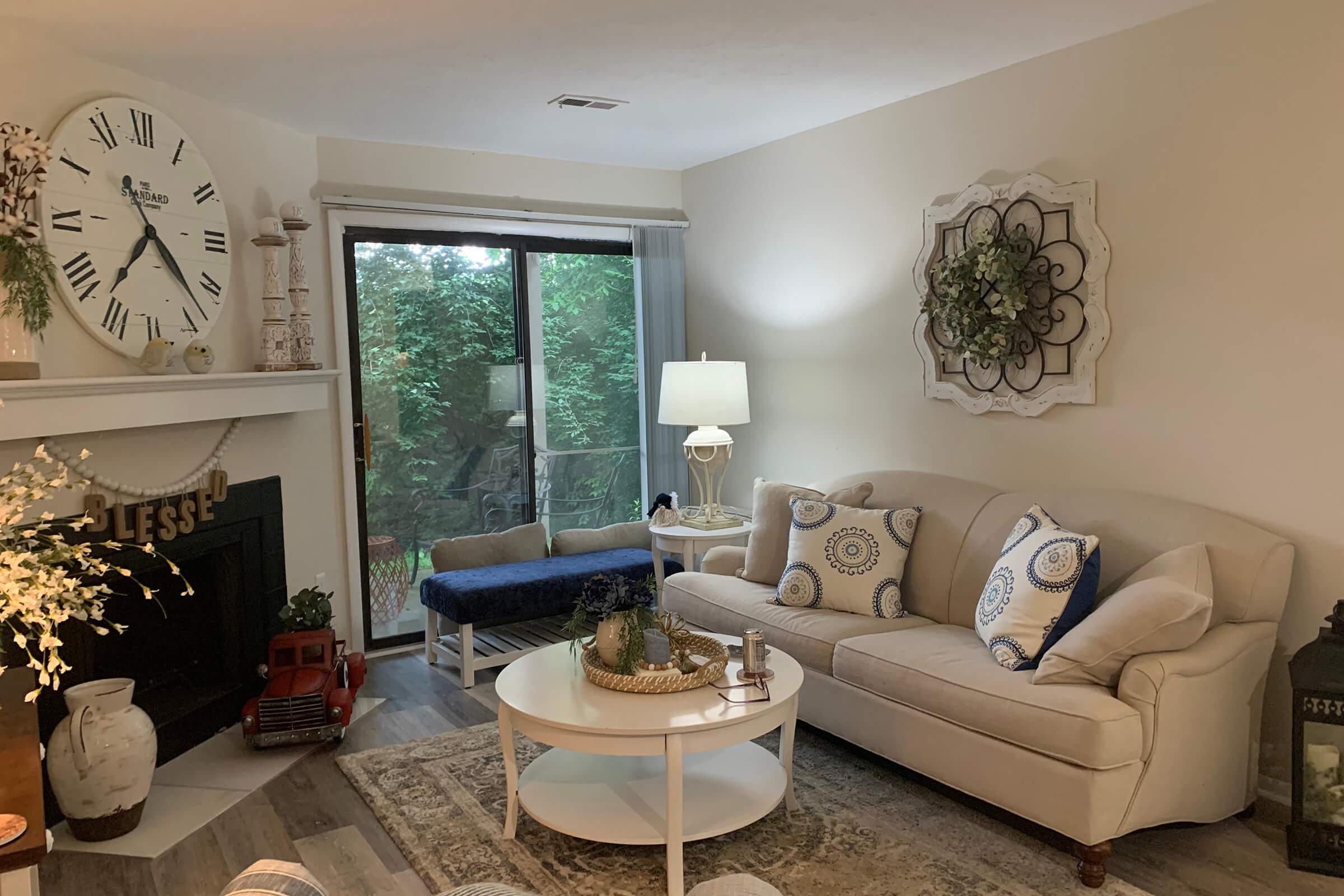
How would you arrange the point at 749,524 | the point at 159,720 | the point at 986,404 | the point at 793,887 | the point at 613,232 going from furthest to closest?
1. the point at 613,232
2. the point at 749,524
3. the point at 986,404
4. the point at 159,720
5. the point at 793,887

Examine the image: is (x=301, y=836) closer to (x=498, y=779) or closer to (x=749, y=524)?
(x=498, y=779)

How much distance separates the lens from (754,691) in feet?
9.20

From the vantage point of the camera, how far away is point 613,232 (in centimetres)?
539

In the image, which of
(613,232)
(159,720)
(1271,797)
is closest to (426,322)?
(613,232)

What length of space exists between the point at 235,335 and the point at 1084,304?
330 cm

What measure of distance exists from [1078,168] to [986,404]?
0.92 meters

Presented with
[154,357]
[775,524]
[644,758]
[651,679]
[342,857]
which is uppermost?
[154,357]

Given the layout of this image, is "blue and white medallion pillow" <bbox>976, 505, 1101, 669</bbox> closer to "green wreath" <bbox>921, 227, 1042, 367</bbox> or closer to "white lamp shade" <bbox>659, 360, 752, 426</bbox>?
"green wreath" <bbox>921, 227, 1042, 367</bbox>

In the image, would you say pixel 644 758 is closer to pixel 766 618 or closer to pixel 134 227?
pixel 766 618

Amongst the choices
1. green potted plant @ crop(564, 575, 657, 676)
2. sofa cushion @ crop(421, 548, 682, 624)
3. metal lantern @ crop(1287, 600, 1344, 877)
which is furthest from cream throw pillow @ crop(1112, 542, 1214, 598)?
sofa cushion @ crop(421, 548, 682, 624)

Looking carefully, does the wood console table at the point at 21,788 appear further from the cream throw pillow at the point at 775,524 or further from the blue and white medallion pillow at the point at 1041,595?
the cream throw pillow at the point at 775,524

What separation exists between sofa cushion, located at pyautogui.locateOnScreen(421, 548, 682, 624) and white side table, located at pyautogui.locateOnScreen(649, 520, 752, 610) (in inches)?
4.3

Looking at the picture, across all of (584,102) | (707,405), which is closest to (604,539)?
(707,405)

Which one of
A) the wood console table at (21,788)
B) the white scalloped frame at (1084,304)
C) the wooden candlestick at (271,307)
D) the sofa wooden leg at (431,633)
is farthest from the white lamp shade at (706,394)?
the wood console table at (21,788)
